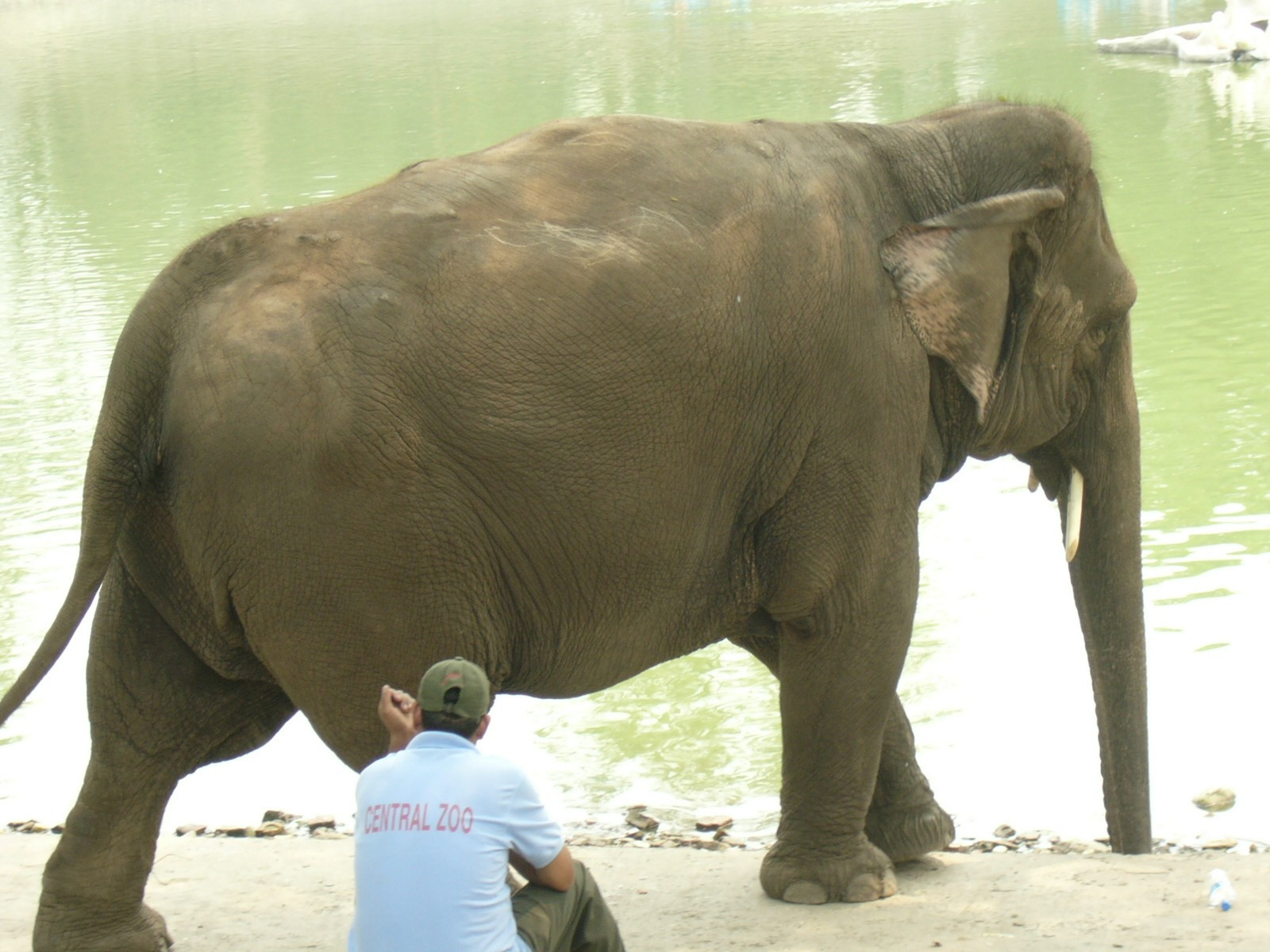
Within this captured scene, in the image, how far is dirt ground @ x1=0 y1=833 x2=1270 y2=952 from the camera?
403cm

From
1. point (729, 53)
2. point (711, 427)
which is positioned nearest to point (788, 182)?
point (711, 427)

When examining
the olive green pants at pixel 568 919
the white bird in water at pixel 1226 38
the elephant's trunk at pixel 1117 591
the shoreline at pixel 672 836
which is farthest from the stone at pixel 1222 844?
the white bird in water at pixel 1226 38

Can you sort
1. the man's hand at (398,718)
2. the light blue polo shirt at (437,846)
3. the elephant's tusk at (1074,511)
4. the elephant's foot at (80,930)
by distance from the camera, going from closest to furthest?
the light blue polo shirt at (437,846), the man's hand at (398,718), the elephant's foot at (80,930), the elephant's tusk at (1074,511)

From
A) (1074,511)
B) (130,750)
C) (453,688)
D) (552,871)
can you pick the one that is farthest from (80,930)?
(1074,511)

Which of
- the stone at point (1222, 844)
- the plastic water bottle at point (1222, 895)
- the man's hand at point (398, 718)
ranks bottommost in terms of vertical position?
the stone at point (1222, 844)

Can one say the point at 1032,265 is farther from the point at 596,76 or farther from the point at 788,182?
the point at 596,76

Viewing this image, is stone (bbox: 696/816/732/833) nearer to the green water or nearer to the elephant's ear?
the green water

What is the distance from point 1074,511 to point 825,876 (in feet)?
3.79

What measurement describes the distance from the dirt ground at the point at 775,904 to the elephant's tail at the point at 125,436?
1.21m

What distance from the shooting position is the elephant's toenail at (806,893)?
4324mm

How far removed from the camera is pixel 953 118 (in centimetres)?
433

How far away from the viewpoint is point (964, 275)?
4.08 meters

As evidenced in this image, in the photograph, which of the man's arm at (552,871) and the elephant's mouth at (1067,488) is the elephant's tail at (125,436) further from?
the elephant's mouth at (1067,488)

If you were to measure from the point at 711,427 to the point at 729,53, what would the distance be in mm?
29463
